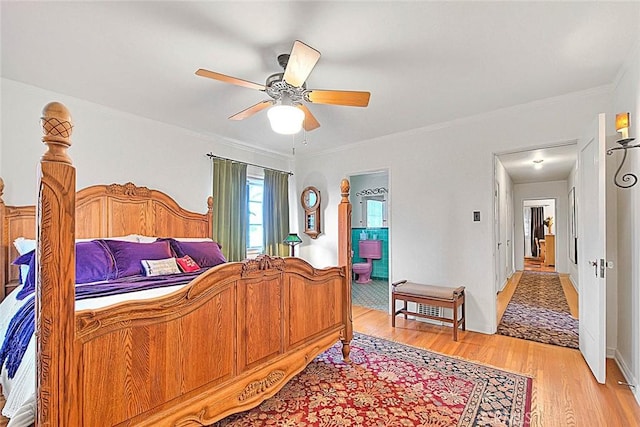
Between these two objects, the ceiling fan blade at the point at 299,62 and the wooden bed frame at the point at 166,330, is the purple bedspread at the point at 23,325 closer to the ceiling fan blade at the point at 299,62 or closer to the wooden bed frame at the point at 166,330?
the wooden bed frame at the point at 166,330

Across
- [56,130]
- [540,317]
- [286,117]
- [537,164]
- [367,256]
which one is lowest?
[540,317]

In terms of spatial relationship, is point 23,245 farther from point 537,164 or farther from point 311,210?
point 537,164

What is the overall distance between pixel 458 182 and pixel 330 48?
2438 mm

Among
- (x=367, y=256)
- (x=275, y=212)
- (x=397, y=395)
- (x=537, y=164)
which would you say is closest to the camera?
(x=397, y=395)

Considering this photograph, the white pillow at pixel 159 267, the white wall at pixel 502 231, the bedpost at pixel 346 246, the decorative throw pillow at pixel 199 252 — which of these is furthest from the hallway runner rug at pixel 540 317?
the white pillow at pixel 159 267

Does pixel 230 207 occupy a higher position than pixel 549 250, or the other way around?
pixel 230 207

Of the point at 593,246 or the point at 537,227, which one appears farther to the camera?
the point at 537,227

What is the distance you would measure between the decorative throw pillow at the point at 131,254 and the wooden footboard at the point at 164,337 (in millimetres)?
1354

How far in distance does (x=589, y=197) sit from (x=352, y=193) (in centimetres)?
A: 505

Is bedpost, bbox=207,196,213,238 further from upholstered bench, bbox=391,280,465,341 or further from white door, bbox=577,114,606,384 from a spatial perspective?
white door, bbox=577,114,606,384

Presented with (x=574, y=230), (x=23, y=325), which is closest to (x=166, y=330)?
(x=23, y=325)

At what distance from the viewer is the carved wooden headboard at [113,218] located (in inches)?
105

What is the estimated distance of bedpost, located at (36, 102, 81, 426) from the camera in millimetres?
1130

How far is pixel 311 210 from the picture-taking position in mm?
5426
